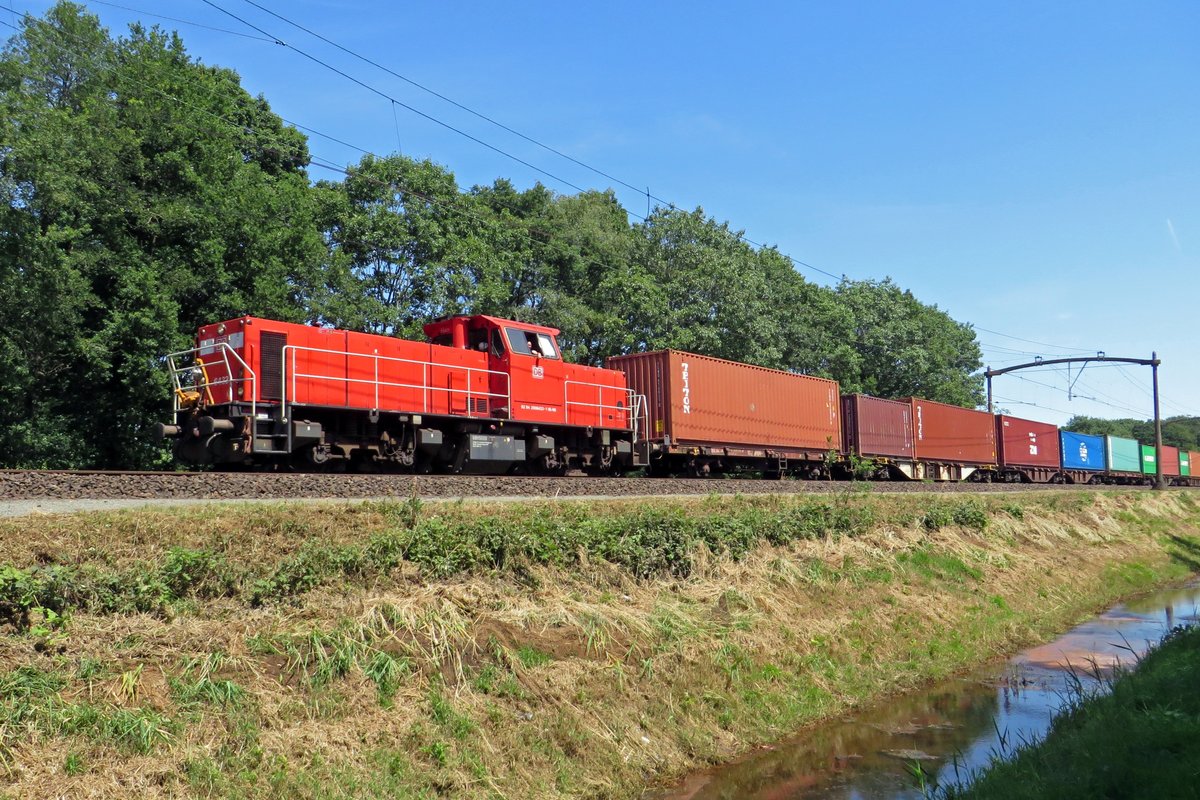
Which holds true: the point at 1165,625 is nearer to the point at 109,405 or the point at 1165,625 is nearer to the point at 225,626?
the point at 225,626

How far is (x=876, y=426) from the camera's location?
103 feet

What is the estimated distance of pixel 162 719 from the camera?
6273 mm

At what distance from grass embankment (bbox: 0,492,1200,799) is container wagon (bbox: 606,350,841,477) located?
836 cm

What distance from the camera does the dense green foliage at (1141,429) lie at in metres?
146

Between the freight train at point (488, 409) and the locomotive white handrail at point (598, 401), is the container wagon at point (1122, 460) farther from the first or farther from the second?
the locomotive white handrail at point (598, 401)

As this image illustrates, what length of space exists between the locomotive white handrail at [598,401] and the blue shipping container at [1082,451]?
36916 millimetres

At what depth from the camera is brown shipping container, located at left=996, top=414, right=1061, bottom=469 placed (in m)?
42.2

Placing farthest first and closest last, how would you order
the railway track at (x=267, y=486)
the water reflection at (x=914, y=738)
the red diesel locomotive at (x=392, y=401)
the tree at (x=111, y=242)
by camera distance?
the tree at (x=111, y=242) < the red diesel locomotive at (x=392, y=401) < the railway track at (x=267, y=486) < the water reflection at (x=914, y=738)

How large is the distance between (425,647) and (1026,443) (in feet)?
145

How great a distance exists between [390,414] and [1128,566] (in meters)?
21.2

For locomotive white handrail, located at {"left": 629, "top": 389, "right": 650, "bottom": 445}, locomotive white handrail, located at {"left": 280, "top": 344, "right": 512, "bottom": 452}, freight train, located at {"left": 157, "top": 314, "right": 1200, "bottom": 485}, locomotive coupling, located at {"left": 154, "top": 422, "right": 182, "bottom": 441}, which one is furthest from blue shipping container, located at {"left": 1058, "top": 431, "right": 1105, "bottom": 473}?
locomotive coupling, located at {"left": 154, "top": 422, "right": 182, "bottom": 441}

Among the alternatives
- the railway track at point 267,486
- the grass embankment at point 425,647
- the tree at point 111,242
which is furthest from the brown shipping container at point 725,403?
the tree at point 111,242

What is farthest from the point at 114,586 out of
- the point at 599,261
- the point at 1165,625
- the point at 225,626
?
the point at 599,261

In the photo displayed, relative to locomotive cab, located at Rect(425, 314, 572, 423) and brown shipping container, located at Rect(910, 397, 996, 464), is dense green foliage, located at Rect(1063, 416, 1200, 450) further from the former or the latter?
locomotive cab, located at Rect(425, 314, 572, 423)
